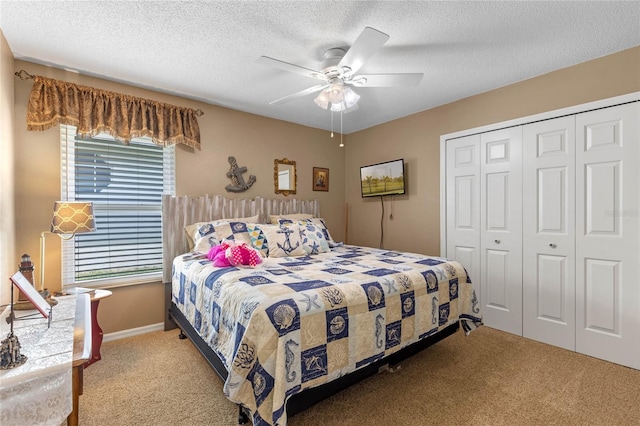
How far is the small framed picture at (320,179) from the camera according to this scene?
4492 millimetres

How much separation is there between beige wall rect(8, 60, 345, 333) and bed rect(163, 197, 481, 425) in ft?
1.74

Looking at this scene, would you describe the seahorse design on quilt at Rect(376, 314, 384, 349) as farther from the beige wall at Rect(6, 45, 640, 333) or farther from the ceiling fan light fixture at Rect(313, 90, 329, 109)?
the beige wall at Rect(6, 45, 640, 333)

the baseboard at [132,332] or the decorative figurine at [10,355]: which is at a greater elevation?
the decorative figurine at [10,355]

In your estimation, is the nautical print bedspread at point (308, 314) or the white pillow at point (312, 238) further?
the white pillow at point (312, 238)

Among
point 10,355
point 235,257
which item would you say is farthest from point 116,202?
point 10,355

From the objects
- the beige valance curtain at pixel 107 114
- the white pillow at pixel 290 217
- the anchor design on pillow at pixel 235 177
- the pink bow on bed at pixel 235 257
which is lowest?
the pink bow on bed at pixel 235 257

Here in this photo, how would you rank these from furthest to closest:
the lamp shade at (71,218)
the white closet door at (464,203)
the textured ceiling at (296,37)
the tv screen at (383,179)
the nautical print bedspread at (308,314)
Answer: the tv screen at (383,179) → the white closet door at (464,203) → the lamp shade at (71,218) → the textured ceiling at (296,37) → the nautical print bedspread at (308,314)

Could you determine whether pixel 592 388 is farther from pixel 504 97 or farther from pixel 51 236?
pixel 51 236

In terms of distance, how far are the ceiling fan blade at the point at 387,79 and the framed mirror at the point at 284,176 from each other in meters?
1.95

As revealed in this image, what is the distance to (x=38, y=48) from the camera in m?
2.29

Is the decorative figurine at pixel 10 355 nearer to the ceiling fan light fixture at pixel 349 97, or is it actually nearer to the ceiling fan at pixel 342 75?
the ceiling fan at pixel 342 75

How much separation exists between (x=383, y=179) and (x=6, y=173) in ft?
12.5

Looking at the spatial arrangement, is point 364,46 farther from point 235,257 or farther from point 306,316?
point 235,257

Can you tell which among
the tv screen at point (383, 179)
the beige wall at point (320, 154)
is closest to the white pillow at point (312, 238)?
the beige wall at point (320, 154)
